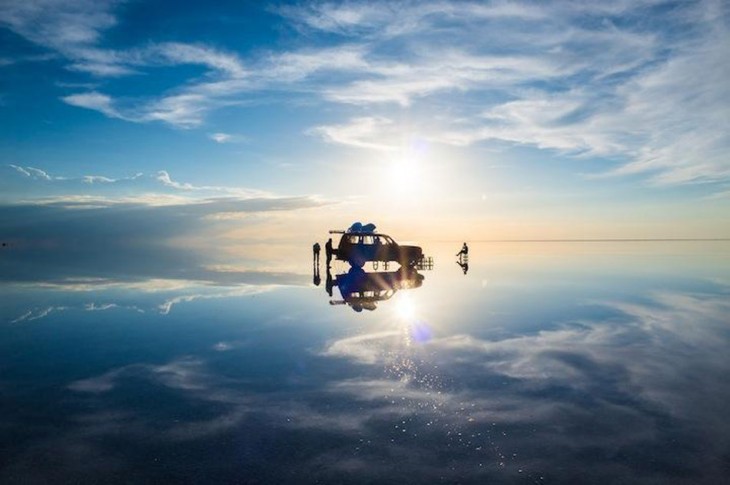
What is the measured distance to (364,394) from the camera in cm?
1120

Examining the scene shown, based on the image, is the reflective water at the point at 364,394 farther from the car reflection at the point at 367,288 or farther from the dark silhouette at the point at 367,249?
the dark silhouette at the point at 367,249

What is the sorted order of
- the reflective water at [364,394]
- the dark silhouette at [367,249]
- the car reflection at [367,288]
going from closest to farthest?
the reflective water at [364,394] < the car reflection at [367,288] < the dark silhouette at [367,249]

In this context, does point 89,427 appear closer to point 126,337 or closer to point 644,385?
point 126,337

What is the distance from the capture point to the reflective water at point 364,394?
7816mm

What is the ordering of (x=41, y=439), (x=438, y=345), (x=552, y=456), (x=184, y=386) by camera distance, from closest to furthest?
1. (x=552, y=456)
2. (x=41, y=439)
3. (x=184, y=386)
4. (x=438, y=345)

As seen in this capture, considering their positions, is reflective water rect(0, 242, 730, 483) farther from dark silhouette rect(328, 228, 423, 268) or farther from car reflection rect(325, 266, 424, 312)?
dark silhouette rect(328, 228, 423, 268)

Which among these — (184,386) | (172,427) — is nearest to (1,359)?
(184,386)

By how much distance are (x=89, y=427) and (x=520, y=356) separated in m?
11.2

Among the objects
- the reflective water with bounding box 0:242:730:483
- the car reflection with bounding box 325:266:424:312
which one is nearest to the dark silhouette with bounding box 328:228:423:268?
the car reflection with bounding box 325:266:424:312

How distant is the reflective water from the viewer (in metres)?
7.82

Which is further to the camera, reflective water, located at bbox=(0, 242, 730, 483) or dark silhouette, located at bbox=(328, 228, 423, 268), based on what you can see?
dark silhouette, located at bbox=(328, 228, 423, 268)

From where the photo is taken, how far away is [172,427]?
9.30 m

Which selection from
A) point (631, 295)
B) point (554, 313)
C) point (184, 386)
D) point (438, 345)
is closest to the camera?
point (184, 386)

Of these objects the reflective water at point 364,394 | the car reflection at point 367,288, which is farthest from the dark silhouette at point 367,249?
the reflective water at point 364,394
